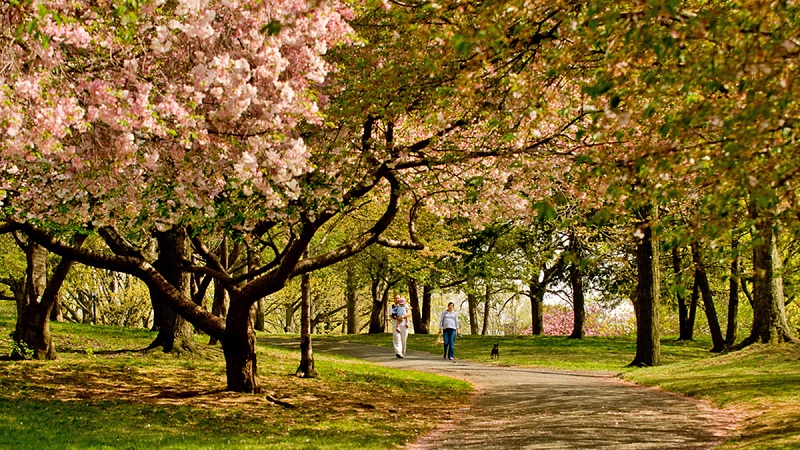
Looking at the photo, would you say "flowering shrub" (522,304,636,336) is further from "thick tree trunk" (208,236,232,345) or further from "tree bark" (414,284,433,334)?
"thick tree trunk" (208,236,232,345)

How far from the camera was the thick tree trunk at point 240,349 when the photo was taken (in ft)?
43.6

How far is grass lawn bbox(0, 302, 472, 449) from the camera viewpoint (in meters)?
10.1

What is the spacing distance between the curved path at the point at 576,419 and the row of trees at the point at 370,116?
134 inches

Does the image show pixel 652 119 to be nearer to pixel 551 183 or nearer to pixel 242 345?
pixel 551 183

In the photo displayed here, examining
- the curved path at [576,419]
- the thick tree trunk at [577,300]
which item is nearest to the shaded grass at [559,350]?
the thick tree trunk at [577,300]

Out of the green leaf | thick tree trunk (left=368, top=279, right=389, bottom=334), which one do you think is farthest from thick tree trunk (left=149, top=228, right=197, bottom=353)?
thick tree trunk (left=368, top=279, right=389, bottom=334)

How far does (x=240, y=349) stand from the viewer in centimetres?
1353

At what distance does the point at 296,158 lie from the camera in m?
9.49

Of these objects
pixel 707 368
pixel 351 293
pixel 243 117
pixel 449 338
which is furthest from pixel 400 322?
pixel 351 293

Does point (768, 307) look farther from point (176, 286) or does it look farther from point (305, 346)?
point (176, 286)

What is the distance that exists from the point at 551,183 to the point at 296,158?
16.1 feet

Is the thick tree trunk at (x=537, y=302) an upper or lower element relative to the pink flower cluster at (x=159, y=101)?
lower

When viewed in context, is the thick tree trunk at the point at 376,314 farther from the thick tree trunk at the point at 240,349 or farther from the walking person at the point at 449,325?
the thick tree trunk at the point at 240,349

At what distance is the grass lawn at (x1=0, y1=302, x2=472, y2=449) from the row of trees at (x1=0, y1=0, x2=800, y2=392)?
1.52 metres
